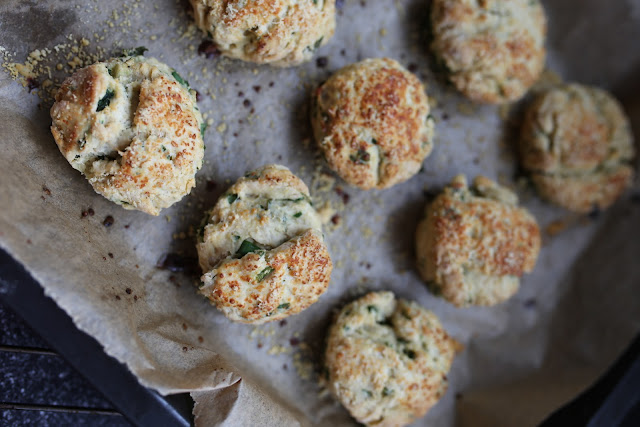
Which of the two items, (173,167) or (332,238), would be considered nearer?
(173,167)

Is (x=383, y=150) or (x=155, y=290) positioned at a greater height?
(x=383, y=150)

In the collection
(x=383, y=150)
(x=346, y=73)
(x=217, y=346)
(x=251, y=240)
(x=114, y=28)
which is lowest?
(x=217, y=346)

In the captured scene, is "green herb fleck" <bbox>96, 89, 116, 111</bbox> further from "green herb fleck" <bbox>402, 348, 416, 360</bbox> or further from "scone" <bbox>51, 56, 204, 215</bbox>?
"green herb fleck" <bbox>402, 348, 416, 360</bbox>

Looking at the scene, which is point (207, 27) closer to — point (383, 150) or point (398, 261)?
point (383, 150)

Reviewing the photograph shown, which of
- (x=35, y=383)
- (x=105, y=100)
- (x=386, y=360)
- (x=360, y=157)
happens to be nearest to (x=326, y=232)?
(x=360, y=157)

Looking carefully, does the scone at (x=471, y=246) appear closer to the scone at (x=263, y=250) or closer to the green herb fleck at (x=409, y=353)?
the green herb fleck at (x=409, y=353)

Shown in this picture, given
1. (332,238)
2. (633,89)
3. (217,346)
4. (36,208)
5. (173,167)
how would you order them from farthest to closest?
(633,89) → (332,238) → (217,346) → (173,167) → (36,208)

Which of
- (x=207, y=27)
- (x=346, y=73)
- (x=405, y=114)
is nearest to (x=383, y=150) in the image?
(x=405, y=114)

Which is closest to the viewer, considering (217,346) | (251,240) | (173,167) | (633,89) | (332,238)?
(173,167)
